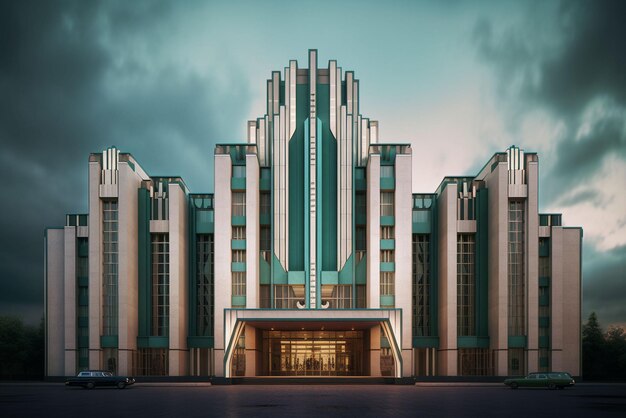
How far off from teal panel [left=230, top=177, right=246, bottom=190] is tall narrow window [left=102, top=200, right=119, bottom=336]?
11.7 m

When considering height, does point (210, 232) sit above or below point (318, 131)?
below

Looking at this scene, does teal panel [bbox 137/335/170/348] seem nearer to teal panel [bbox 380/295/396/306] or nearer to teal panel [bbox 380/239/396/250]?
teal panel [bbox 380/295/396/306]

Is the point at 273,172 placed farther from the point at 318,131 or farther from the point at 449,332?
the point at 449,332

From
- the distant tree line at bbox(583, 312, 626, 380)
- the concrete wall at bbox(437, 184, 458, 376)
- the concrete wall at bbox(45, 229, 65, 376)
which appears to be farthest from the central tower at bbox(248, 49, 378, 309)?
the distant tree line at bbox(583, 312, 626, 380)

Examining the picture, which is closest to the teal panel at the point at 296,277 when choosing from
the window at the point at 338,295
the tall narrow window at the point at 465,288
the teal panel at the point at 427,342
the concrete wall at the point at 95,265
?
the window at the point at 338,295

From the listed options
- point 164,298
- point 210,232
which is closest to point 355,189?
point 210,232

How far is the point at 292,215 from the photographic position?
61.2 m

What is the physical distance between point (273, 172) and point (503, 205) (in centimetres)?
2273

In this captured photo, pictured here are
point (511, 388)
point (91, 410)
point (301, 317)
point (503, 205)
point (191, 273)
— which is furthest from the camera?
point (191, 273)

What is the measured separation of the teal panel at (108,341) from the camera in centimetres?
5771

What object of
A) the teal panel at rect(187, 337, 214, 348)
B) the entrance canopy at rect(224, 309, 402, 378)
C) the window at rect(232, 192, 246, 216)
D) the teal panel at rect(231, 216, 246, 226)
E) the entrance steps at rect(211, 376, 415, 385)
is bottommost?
the entrance steps at rect(211, 376, 415, 385)

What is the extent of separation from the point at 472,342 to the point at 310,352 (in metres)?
16.2

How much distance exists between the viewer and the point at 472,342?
59.8m

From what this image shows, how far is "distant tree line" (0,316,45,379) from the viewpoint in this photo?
8494 centimetres
